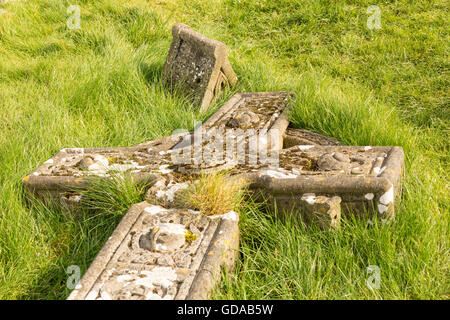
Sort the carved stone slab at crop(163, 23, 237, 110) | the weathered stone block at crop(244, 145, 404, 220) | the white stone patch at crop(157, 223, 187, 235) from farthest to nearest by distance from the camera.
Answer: the carved stone slab at crop(163, 23, 237, 110) < the weathered stone block at crop(244, 145, 404, 220) < the white stone patch at crop(157, 223, 187, 235)

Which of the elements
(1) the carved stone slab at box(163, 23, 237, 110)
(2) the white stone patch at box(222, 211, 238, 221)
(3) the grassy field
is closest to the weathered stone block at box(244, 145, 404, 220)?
(3) the grassy field

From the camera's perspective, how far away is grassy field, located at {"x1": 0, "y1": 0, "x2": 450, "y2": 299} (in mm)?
2611

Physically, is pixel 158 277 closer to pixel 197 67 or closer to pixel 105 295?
pixel 105 295

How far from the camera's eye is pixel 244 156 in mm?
3463

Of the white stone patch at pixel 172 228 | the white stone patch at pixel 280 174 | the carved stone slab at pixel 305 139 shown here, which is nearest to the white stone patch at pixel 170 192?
the white stone patch at pixel 172 228

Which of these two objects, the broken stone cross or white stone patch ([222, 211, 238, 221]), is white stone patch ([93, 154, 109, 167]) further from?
white stone patch ([222, 211, 238, 221])

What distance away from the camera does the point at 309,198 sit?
2.88 metres

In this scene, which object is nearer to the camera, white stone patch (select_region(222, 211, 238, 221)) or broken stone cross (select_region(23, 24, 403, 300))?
broken stone cross (select_region(23, 24, 403, 300))

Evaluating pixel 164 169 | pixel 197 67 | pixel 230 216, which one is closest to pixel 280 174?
pixel 230 216

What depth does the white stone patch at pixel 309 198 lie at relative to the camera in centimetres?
287

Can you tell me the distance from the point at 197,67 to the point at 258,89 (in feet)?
2.24

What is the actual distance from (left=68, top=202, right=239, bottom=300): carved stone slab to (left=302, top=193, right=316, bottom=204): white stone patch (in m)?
0.42
